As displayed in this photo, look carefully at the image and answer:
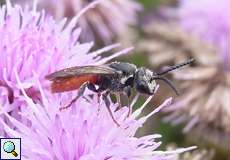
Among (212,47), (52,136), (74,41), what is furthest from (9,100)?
(212,47)

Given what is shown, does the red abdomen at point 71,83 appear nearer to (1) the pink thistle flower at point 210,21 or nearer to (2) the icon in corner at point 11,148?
(2) the icon in corner at point 11,148

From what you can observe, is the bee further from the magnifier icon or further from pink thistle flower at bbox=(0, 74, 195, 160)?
the magnifier icon

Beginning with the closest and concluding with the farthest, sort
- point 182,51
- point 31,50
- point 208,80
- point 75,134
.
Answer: point 75,134 → point 31,50 → point 208,80 → point 182,51

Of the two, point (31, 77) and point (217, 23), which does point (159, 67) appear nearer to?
point (217, 23)

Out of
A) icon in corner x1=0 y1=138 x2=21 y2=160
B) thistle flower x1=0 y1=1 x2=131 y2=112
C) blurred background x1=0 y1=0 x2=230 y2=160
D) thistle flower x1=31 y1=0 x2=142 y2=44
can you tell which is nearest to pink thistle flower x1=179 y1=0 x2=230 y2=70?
blurred background x1=0 y1=0 x2=230 y2=160

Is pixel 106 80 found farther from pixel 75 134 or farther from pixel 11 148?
pixel 11 148

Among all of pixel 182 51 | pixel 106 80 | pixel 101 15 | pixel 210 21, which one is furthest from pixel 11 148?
pixel 210 21
